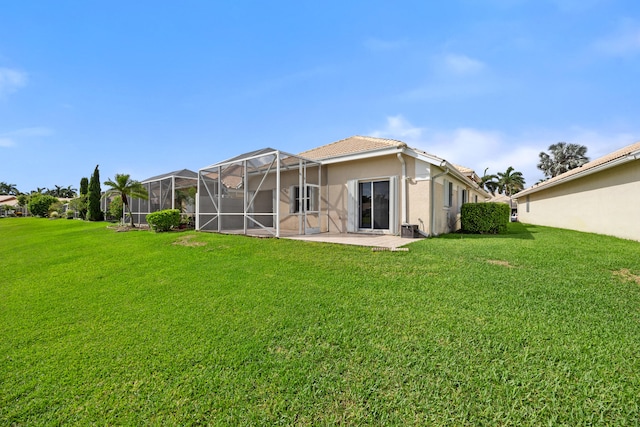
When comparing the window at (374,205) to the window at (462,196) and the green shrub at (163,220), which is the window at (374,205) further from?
the green shrub at (163,220)

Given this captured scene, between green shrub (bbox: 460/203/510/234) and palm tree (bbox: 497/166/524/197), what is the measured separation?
5106 centimetres

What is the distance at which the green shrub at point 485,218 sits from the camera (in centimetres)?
1142

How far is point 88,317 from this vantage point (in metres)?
4.25

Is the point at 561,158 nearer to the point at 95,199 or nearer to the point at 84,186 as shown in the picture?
the point at 95,199

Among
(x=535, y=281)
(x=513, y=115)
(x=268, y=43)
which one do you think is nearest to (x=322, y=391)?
(x=535, y=281)

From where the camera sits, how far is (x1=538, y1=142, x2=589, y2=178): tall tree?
135ft

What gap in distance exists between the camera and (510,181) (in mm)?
54125

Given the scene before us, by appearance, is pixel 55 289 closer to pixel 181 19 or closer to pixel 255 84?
pixel 181 19

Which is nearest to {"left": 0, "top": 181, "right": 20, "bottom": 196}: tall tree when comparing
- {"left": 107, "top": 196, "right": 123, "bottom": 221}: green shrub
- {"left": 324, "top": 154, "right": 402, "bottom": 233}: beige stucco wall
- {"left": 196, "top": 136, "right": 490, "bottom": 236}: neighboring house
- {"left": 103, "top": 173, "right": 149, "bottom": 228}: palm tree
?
{"left": 107, "top": 196, "right": 123, "bottom": 221}: green shrub

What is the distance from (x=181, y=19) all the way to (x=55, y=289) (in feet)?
30.9

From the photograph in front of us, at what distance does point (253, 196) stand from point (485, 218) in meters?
9.97

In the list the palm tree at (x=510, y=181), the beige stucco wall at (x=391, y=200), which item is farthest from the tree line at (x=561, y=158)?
the beige stucco wall at (x=391, y=200)

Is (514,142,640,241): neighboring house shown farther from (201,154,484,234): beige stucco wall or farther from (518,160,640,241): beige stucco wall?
(201,154,484,234): beige stucco wall

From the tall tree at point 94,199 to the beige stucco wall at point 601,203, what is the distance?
1484 inches
